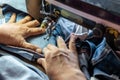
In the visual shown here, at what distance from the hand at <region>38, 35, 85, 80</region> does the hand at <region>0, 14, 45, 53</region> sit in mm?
59

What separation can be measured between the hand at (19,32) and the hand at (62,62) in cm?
6

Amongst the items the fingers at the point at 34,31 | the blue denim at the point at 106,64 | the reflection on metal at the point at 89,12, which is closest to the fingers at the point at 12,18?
the fingers at the point at 34,31

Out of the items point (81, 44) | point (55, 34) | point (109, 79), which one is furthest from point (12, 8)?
point (109, 79)

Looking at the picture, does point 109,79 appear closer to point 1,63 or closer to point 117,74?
point 117,74

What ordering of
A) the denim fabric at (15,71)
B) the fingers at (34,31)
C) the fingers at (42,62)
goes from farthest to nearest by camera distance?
the fingers at (34,31)
the fingers at (42,62)
the denim fabric at (15,71)

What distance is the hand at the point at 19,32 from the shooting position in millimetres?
760

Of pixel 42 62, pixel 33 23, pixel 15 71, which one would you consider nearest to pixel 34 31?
pixel 33 23

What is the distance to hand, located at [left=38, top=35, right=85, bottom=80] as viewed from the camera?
65 cm

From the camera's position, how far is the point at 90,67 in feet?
2.31

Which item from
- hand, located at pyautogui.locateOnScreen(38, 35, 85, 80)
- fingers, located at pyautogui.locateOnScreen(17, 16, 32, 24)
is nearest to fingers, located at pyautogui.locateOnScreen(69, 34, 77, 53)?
hand, located at pyautogui.locateOnScreen(38, 35, 85, 80)

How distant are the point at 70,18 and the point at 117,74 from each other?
0.23 m

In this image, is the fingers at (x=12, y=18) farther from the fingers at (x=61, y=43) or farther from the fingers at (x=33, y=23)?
the fingers at (x=61, y=43)

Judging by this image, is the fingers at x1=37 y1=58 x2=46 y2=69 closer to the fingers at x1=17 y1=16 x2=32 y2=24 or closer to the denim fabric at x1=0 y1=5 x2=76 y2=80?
the denim fabric at x1=0 y1=5 x2=76 y2=80

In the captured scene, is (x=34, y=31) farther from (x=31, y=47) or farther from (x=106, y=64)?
(x=106, y=64)
